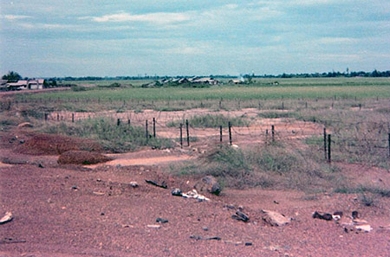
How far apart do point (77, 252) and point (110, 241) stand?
2.13ft

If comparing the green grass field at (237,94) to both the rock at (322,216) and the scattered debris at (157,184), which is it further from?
the rock at (322,216)

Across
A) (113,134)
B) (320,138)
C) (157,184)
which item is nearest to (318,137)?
(320,138)

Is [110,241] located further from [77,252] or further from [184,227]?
[184,227]

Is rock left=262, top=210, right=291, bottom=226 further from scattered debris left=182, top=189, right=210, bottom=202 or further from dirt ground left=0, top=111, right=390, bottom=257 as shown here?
scattered debris left=182, top=189, right=210, bottom=202

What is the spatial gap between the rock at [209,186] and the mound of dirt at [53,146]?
9.62 m

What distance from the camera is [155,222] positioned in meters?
9.98

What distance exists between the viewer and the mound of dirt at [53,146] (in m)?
22.6

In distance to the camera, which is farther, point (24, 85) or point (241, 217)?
point (24, 85)

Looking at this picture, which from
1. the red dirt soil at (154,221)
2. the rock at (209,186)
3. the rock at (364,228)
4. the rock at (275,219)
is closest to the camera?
the red dirt soil at (154,221)

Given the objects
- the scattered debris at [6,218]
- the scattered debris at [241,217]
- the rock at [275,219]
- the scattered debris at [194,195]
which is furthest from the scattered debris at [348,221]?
the scattered debris at [6,218]

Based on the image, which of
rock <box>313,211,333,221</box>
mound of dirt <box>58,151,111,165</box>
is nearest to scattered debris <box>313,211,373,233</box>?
rock <box>313,211,333,221</box>

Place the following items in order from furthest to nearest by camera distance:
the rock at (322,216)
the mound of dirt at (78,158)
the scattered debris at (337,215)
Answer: the mound of dirt at (78,158) → the scattered debris at (337,215) → the rock at (322,216)

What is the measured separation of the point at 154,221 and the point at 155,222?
0.07 meters

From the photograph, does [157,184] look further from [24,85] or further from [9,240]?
[24,85]
